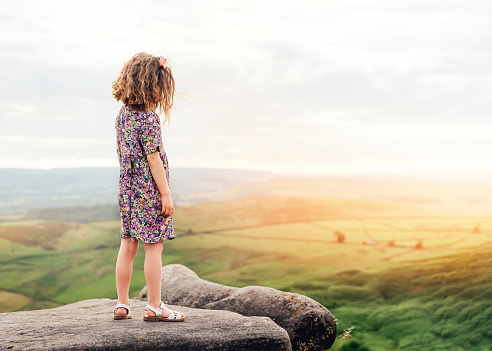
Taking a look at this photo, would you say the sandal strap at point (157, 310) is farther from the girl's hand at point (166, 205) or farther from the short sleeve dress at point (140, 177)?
the girl's hand at point (166, 205)

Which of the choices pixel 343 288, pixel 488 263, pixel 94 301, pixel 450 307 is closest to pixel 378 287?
pixel 343 288

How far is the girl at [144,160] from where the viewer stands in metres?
4.72

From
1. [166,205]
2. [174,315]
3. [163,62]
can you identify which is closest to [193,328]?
[174,315]

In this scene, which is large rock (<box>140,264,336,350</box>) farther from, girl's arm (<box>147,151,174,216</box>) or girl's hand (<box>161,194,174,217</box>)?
girl's arm (<box>147,151,174,216</box>)

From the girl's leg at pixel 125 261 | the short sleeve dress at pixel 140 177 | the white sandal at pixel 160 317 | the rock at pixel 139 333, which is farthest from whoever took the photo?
the white sandal at pixel 160 317

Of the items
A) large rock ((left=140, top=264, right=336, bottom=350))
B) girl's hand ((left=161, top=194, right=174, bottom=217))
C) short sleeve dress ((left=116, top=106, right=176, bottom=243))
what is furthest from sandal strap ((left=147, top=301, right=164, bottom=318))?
large rock ((left=140, top=264, right=336, bottom=350))

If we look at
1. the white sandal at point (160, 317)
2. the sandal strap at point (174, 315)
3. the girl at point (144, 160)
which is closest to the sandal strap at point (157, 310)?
the white sandal at point (160, 317)

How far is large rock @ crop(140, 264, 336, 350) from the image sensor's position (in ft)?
20.6

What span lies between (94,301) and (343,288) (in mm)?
4224

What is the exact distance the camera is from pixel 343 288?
841 cm

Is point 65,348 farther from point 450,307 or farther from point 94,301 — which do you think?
point 450,307

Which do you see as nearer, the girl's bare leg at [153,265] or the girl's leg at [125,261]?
the girl's bare leg at [153,265]

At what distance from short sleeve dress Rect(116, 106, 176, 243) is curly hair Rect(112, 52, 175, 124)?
10 centimetres

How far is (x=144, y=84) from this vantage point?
4.71m
